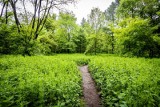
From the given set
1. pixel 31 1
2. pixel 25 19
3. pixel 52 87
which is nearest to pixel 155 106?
pixel 52 87

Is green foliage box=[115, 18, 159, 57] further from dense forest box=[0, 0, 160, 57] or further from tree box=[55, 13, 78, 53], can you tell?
tree box=[55, 13, 78, 53]

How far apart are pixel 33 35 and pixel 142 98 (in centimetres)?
1693

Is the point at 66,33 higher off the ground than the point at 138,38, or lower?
higher

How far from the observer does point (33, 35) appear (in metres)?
18.7

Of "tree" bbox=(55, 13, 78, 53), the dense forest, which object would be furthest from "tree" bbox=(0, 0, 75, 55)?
"tree" bbox=(55, 13, 78, 53)

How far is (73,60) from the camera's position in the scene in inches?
752

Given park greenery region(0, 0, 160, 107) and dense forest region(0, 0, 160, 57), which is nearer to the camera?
park greenery region(0, 0, 160, 107)

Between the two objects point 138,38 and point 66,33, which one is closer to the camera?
point 138,38

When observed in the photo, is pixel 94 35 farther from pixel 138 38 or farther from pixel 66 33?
pixel 66 33

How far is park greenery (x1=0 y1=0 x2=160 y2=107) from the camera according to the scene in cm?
449

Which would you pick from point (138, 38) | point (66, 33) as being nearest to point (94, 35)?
point (138, 38)

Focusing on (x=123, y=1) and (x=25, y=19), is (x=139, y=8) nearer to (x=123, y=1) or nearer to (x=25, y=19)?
(x=123, y=1)

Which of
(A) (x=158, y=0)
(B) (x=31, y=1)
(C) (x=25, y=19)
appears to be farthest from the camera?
(A) (x=158, y=0)

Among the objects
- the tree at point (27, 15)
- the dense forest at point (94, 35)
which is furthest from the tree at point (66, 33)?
the tree at point (27, 15)
